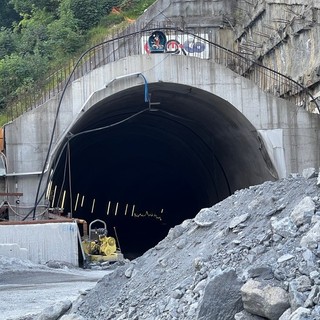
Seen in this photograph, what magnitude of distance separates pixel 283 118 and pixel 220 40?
34.2ft

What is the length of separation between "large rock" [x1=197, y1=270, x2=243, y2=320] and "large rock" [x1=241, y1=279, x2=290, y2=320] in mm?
239

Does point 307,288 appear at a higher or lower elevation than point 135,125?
lower

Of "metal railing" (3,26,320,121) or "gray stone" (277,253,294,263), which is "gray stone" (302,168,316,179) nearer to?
"gray stone" (277,253,294,263)

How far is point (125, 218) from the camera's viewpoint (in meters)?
43.2

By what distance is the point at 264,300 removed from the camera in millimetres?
8328

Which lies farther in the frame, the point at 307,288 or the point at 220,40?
the point at 220,40

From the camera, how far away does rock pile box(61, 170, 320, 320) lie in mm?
8438

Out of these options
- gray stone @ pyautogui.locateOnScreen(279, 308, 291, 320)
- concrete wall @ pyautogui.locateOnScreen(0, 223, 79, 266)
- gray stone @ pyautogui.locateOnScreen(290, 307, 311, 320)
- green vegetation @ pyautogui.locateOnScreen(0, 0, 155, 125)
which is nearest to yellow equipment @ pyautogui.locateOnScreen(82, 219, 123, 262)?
concrete wall @ pyautogui.locateOnScreen(0, 223, 79, 266)

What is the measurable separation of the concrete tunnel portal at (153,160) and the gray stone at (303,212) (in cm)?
1355

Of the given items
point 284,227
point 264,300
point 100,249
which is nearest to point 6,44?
Answer: point 100,249

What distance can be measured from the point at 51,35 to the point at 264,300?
27048 millimetres

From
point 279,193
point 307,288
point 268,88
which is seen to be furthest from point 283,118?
point 307,288

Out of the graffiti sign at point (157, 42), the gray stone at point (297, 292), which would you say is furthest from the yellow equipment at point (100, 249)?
the gray stone at point (297, 292)

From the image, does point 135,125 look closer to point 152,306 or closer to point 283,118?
point 283,118
